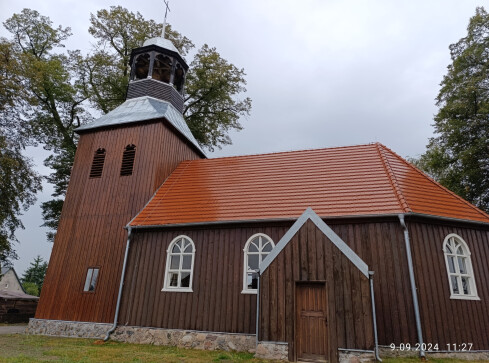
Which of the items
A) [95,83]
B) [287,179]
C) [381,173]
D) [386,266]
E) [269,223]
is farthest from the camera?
[95,83]

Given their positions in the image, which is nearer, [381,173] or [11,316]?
[381,173]

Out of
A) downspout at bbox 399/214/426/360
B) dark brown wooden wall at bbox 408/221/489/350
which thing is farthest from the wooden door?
dark brown wooden wall at bbox 408/221/489/350

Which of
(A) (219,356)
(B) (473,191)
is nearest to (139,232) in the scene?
(A) (219,356)

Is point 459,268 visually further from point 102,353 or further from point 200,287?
point 102,353

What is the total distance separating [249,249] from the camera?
1111 cm

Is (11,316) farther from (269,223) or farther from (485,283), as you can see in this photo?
(485,283)

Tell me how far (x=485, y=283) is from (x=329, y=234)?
5694 millimetres

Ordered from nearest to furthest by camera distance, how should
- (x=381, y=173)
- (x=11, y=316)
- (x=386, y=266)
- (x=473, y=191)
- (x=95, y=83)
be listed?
(x=386, y=266) → (x=381, y=173) → (x=473, y=191) → (x=11, y=316) → (x=95, y=83)

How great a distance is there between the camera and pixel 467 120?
18484 millimetres

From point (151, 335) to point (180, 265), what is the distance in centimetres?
244

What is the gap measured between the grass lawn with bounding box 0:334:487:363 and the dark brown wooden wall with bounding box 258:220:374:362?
0.98 meters

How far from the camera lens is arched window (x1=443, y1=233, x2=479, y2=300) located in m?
9.80

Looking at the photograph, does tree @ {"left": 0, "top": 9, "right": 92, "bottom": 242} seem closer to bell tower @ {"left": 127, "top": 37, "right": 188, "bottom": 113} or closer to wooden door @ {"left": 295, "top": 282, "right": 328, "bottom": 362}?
bell tower @ {"left": 127, "top": 37, "right": 188, "bottom": 113}

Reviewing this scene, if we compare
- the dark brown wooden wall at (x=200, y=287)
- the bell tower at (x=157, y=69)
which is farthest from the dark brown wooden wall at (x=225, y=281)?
the bell tower at (x=157, y=69)
